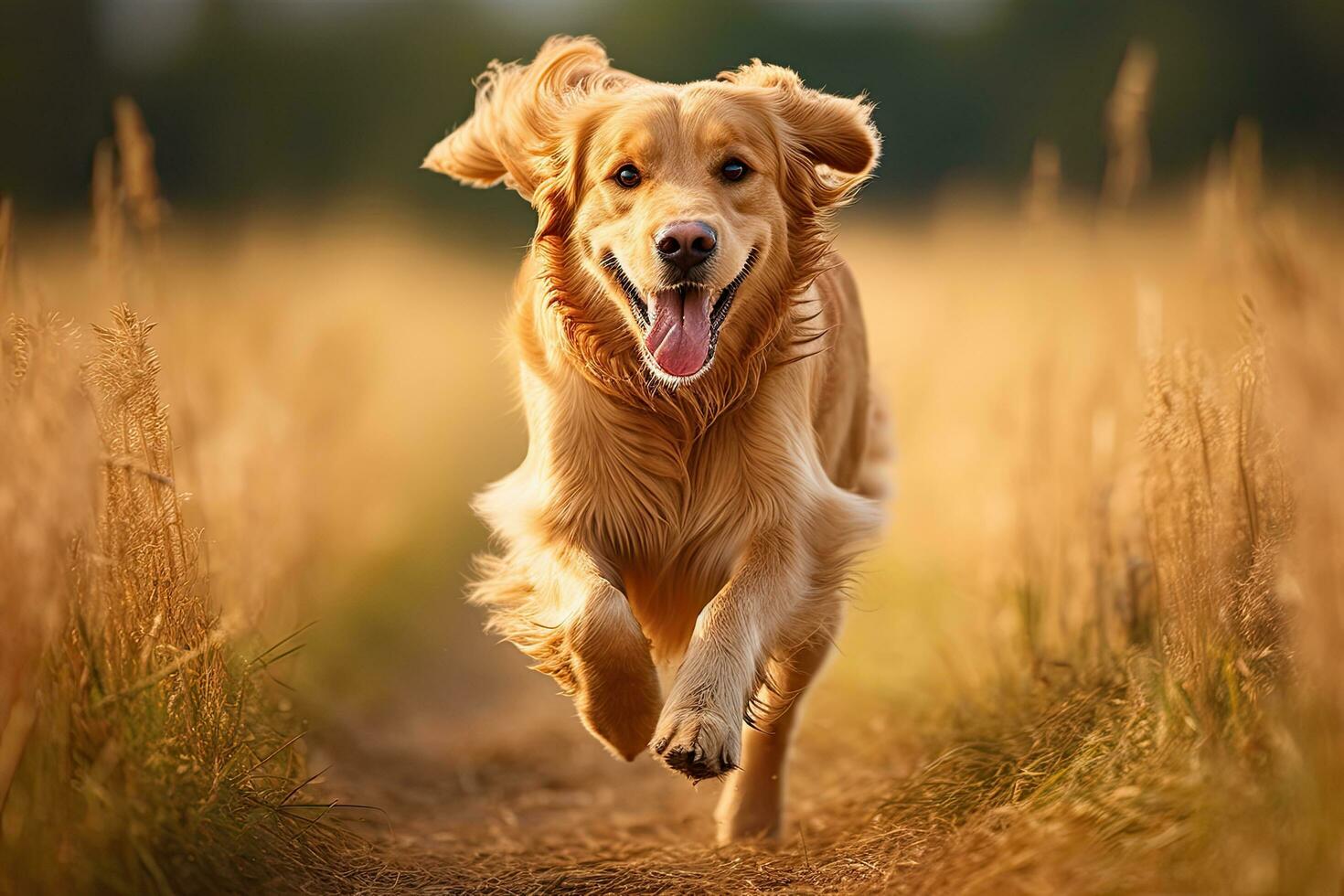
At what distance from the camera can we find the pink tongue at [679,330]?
319 centimetres

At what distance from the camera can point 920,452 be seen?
23.0ft

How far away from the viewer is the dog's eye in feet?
10.9

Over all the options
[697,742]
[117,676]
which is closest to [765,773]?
[697,742]

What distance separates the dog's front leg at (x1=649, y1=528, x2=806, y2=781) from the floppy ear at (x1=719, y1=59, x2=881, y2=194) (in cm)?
107

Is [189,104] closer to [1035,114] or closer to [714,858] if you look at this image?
[1035,114]

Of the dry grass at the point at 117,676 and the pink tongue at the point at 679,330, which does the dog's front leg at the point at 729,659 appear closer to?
the pink tongue at the point at 679,330

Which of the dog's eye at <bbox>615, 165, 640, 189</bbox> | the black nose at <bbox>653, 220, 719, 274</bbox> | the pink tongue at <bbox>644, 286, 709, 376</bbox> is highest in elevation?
the dog's eye at <bbox>615, 165, 640, 189</bbox>

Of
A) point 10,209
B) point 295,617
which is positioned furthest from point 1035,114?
point 10,209

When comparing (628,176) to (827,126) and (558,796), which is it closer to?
(827,126)

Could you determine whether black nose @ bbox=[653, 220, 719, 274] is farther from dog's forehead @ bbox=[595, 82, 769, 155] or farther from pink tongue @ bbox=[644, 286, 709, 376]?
dog's forehead @ bbox=[595, 82, 769, 155]

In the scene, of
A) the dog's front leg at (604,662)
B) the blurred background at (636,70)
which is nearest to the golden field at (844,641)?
the dog's front leg at (604,662)

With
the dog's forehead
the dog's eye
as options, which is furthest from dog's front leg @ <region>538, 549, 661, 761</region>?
the dog's forehead

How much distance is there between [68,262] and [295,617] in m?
4.41

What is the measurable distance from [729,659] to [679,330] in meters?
0.80
